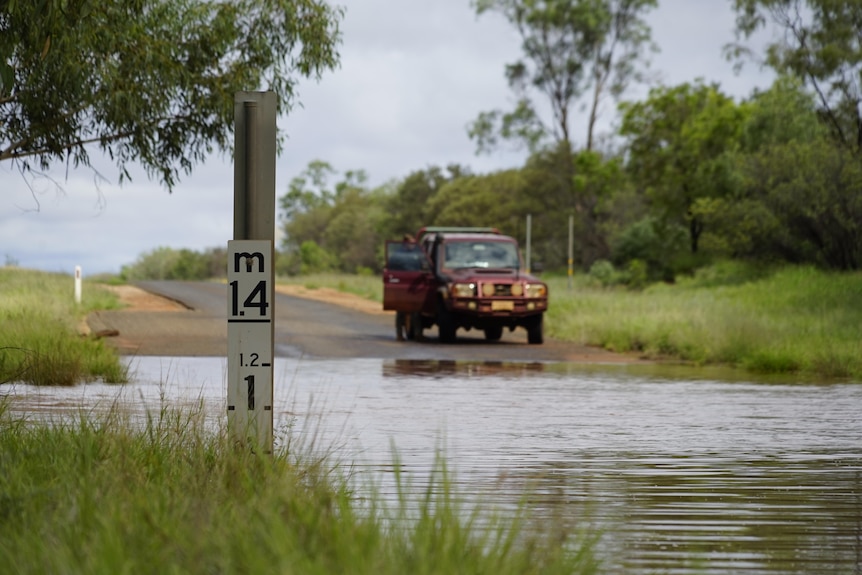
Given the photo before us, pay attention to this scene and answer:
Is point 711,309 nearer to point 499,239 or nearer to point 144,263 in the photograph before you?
point 499,239

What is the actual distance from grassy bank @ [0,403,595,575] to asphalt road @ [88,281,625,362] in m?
13.9

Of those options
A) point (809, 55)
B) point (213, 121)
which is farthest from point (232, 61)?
point (809, 55)

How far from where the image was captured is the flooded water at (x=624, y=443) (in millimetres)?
6879

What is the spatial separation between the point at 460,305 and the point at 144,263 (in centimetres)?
10216

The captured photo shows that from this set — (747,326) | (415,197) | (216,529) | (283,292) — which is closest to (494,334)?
(747,326)

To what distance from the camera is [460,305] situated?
85.6 feet

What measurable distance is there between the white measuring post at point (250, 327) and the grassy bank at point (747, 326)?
13.6 m

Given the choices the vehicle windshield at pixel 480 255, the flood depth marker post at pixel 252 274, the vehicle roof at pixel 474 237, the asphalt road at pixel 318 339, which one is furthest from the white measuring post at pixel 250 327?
the vehicle roof at pixel 474 237

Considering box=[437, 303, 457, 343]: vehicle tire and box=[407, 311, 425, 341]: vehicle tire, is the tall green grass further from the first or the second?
box=[407, 311, 425, 341]: vehicle tire

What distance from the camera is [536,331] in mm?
27641

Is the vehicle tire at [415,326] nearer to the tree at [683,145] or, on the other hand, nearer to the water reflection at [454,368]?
the water reflection at [454,368]

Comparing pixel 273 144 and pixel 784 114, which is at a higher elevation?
pixel 784 114

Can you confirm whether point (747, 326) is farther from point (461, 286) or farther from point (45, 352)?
point (45, 352)

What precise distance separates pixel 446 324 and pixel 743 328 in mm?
5828
